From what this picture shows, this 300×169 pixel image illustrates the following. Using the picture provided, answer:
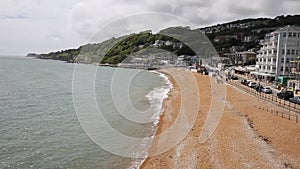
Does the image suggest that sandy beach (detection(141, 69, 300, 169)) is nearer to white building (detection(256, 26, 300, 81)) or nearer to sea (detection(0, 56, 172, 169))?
sea (detection(0, 56, 172, 169))

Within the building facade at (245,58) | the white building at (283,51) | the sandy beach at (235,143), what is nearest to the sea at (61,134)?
the sandy beach at (235,143)

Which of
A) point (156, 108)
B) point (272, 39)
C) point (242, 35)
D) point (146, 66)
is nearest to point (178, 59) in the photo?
point (146, 66)

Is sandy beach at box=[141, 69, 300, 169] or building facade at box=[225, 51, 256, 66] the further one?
building facade at box=[225, 51, 256, 66]

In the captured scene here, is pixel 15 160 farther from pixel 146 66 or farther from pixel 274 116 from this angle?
pixel 146 66

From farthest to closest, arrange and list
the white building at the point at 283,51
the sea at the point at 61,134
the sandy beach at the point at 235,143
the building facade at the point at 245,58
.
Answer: the building facade at the point at 245,58
the white building at the point at 283,51
the sea at the point at 61,134
the sandy beach at the point at 235,143

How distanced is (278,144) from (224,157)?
357cm

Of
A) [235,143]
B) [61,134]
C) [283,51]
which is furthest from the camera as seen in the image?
[283,51]

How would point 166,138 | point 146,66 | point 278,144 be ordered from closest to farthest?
point 278,144, point 166,138, point 146,66

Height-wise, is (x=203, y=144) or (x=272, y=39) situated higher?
(x=272, y=39)

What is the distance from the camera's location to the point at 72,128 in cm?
2117

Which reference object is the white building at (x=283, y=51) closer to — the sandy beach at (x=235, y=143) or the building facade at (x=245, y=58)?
the sandy beach at (x=235, y=143)

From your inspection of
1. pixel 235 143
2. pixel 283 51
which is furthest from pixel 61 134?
pixel 283 51

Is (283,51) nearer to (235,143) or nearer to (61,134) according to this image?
(235,143)

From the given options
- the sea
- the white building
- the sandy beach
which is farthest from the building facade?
the sandy beach
